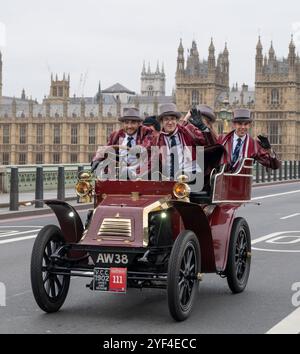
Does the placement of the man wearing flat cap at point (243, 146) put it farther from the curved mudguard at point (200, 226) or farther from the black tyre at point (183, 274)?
the black tyre at point (183, 274)

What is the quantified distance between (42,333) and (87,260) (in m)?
1.13

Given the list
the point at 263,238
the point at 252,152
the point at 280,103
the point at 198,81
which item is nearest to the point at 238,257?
the point at 252,152

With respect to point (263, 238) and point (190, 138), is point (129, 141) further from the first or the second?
point (263, 238)

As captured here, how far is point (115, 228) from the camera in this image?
731 cm

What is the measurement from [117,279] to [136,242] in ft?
1.22

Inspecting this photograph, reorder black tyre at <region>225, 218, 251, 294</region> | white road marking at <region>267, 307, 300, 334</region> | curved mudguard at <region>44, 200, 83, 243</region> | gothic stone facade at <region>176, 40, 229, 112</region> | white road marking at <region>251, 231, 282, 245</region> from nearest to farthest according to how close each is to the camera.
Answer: white road marking at <region>267, 307, 300, 334</region>, curved mudguard at <region>44, 200, 83, 243</region>, black tyre at <region>225, 218, 251, 294</region>, white road marking at <region>251, 231, 282, 245</region>, gothic stone facade at <region>176, 40, 229, 112</region>

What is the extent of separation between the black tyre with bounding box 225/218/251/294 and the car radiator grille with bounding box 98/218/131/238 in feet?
5.02

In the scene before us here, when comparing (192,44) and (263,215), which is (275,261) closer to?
(263,215)

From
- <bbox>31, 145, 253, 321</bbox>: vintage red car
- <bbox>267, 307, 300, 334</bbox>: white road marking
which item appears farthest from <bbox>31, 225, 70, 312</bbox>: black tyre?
<bbox>267, 307, 300, 334</bbox>: white road marking

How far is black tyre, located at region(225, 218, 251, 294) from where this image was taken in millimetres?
8414

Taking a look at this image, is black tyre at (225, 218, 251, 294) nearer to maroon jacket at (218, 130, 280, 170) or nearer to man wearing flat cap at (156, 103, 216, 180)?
maroon jacket at (218, 130, 280, 170)

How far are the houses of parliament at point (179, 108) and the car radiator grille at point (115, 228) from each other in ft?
370
